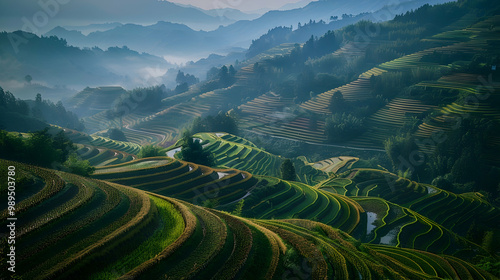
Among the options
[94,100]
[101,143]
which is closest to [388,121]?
[101,143]

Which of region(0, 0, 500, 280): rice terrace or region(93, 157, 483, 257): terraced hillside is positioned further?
region(93, 157, 483, 257): terraced hillside

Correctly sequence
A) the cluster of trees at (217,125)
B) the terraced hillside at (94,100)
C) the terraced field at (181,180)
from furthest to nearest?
the terraced hillside at (94,100) < the cluster of trees at (217,125) < the terraced field at (181,180)

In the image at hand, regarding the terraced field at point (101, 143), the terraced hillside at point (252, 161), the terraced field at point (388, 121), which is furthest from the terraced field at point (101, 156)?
the terraced field at point (388, 121)

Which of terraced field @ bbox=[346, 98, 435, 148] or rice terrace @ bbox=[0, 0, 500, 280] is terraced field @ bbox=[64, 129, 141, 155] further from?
terraced field @ bbox=[346, 98, 435, 148]

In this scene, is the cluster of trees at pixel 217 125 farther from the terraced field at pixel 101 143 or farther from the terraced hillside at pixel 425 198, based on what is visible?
the terraced hillside at pixel 425 198

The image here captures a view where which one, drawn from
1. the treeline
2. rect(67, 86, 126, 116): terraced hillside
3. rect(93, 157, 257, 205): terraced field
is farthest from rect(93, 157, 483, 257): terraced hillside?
rect(67, 86, 126, 116): terraced hillside

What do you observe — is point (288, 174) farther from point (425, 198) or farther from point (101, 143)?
point (101, 143)

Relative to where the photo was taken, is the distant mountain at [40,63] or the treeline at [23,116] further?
the distant mountain at [40,63]

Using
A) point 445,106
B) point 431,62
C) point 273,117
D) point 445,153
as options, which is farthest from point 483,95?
point 273,117
